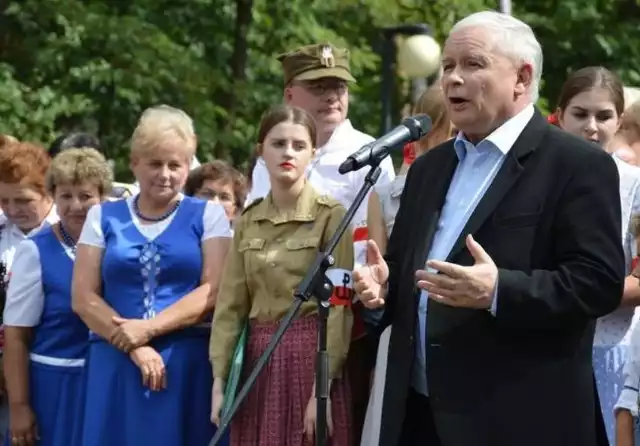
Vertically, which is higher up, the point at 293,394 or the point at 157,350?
the point at 157,350

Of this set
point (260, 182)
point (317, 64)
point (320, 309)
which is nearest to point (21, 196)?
point (260, 182)

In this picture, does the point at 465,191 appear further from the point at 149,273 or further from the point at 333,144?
the point at 333,144

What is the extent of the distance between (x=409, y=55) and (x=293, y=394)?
765cm

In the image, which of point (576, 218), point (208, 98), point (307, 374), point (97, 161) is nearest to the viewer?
point (576, 218)

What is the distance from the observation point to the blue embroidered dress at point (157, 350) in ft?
17.7

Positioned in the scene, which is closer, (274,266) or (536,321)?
(536,321)

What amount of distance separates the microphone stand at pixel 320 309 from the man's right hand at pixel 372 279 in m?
0.17

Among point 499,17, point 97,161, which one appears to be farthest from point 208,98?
point 499,17

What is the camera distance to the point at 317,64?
6191 millimetres

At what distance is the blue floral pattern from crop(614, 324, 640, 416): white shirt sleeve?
6.05ft

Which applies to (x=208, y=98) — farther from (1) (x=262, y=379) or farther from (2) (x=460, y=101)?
(2) (x=460, y=101)

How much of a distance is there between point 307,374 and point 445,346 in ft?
4.38

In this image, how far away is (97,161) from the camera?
595 cm

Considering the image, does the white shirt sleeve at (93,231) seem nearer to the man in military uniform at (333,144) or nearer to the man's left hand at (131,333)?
the man's left hand at (131,333)
